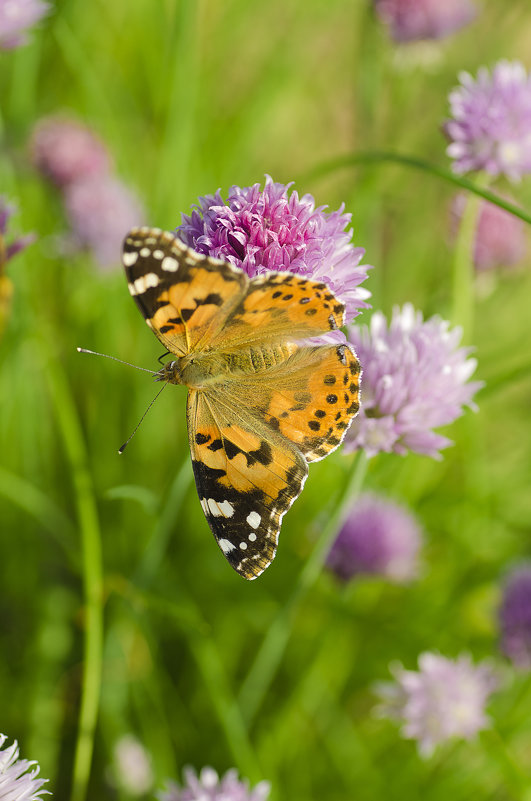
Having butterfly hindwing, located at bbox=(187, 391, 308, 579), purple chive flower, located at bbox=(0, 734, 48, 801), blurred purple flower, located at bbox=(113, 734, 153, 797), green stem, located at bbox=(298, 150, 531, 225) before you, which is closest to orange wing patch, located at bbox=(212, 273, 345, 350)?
butterfly hindwing, located at bbox=(187, 391, 308, 579)

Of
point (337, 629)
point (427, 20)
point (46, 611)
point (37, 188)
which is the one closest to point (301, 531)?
point (337, 629)

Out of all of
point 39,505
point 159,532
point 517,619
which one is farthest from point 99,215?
point 517,619

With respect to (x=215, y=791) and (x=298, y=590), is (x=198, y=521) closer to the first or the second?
(x=298, y=590)

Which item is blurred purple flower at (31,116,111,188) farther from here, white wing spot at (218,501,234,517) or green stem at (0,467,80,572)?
white wing spot at (218,501,234,517)

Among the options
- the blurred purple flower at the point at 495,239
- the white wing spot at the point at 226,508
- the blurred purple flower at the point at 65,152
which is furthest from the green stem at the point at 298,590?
the blurred purple flower at the point at 65,152

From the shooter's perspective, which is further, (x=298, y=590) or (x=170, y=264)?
(x=298, y=590)

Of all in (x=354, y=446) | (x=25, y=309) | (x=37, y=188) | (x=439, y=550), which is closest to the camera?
(x=354, y=446)

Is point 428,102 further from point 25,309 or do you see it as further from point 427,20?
point 25,309

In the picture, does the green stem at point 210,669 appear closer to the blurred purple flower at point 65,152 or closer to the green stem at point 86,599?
the green stem at point 86,599
